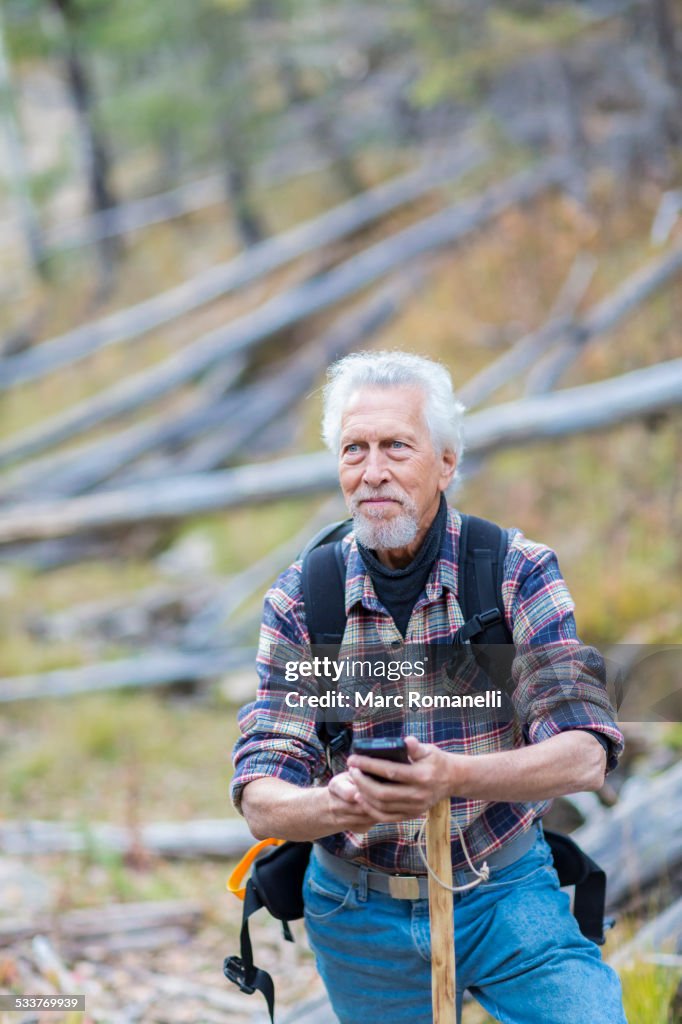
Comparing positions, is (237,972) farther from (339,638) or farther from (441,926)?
(339,638)

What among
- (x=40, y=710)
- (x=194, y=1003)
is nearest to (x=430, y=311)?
(x=40, y=710)

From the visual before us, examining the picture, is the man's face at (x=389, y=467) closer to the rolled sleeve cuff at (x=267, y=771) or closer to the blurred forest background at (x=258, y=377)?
the blurred forest background at (x=258, y=377)

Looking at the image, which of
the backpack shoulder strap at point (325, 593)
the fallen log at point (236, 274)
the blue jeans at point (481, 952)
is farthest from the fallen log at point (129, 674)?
the fallen log at point (236, 274)

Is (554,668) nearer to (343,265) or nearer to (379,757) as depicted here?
(379,757)

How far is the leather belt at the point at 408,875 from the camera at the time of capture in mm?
2375

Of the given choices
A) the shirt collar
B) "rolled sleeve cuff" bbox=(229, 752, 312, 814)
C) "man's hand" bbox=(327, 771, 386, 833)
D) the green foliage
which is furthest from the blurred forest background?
"man's hand" bbox=(327, 771, 386, 833)

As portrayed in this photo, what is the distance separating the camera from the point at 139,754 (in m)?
6.50

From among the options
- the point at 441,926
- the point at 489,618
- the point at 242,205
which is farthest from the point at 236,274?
the point at 441,926

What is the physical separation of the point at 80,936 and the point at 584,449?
5.83m

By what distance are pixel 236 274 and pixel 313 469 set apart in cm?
752

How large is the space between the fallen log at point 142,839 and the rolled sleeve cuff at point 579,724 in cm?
302

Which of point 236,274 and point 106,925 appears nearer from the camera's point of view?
point 106,925

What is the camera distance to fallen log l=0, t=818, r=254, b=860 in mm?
4946

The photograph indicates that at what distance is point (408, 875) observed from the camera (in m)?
2.38
